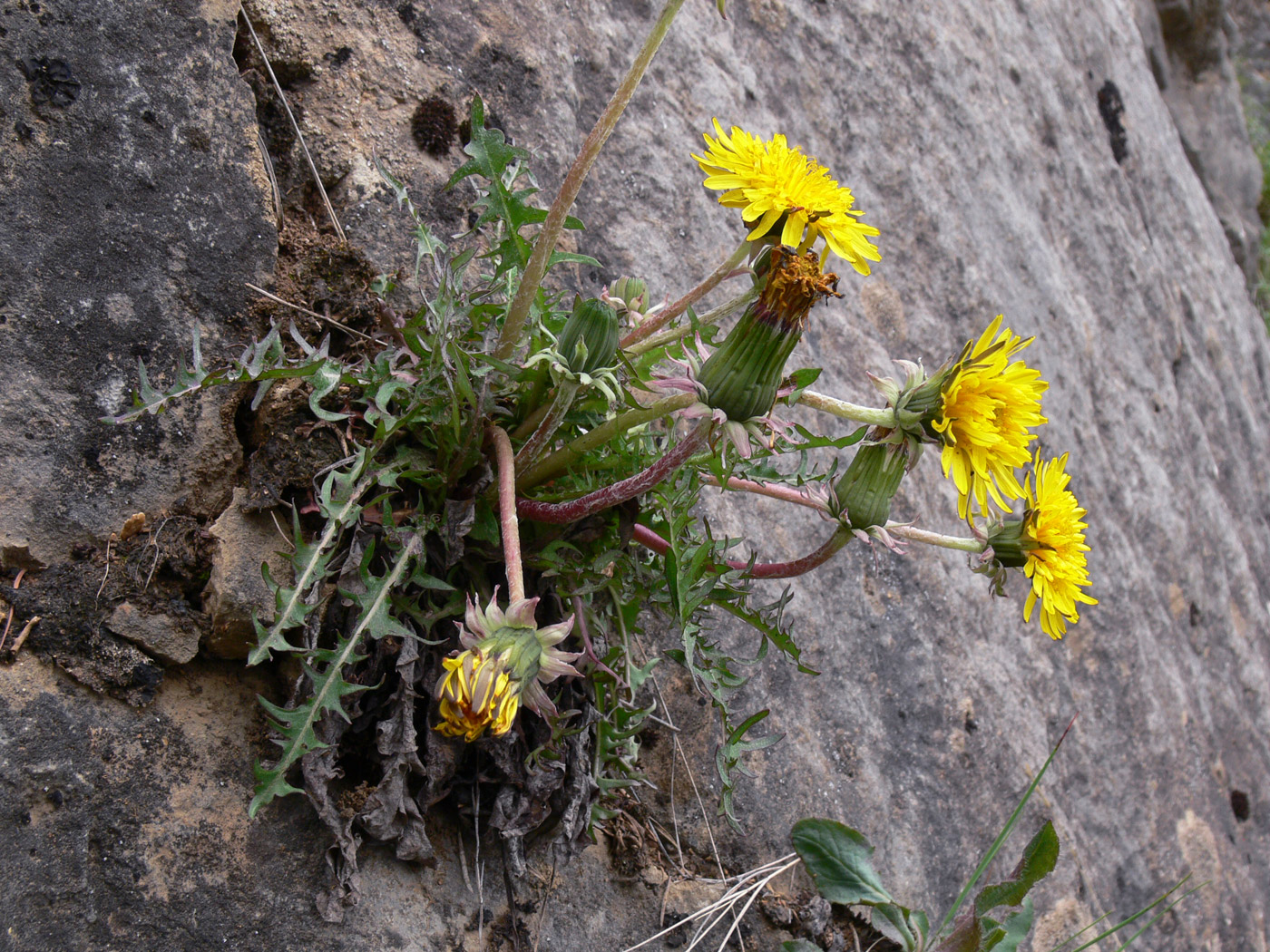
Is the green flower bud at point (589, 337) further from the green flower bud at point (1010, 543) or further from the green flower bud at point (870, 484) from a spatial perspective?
the green flower bud at point (1010, 543)

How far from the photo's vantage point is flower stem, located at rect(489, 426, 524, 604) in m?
1.36

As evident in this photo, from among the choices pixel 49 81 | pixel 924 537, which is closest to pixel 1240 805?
pixel 924 537

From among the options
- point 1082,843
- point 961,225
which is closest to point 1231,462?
point 961,225

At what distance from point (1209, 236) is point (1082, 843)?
436cm

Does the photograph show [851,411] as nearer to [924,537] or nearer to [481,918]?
[924,537]

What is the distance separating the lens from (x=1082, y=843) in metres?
2.74

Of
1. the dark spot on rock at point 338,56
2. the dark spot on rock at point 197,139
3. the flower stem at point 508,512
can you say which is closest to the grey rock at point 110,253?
the dark spot on rock at point 197,139

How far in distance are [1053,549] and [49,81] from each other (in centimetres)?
198

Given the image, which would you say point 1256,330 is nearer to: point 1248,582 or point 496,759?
point 1248,582

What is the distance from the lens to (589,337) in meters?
1.42

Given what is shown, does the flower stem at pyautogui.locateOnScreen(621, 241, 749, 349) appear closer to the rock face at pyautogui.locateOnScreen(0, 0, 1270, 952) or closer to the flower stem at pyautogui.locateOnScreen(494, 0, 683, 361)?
the flower stem at pyautogui.locateOnScreen(494, 0, 683, 361)

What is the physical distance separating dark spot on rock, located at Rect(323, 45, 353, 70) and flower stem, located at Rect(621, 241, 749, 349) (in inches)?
37.0

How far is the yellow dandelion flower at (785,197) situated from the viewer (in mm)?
1433

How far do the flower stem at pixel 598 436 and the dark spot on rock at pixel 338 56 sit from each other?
1.03 metres
